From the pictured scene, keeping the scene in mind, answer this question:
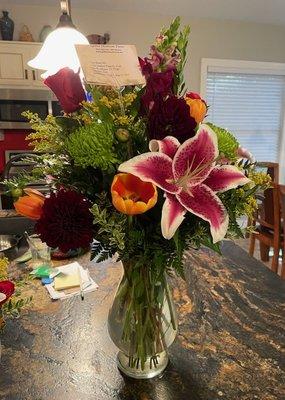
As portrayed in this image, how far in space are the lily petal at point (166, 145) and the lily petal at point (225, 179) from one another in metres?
0.08

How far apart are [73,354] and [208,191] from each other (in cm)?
57

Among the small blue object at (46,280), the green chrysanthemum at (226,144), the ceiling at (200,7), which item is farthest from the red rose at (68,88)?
the ceiling at (200,7)

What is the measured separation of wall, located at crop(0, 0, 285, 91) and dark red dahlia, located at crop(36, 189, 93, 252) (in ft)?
11.2

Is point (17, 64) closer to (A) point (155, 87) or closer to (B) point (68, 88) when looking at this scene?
(B) point (68, 88)

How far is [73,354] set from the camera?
2.75 feet

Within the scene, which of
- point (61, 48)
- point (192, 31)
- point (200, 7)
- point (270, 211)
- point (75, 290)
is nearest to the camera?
point (75, 290)

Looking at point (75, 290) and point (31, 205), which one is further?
point (75, 290)

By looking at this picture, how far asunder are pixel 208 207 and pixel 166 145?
133mm

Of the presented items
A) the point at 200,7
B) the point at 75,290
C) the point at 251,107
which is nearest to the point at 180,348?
the point at 75,290

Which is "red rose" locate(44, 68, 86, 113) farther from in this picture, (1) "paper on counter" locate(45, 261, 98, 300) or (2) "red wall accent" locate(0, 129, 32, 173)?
(2) "red wall accent" locate(0, 129, 32, 173)

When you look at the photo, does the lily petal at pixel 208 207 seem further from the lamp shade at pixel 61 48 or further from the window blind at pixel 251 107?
the window blind at pixel 251 107

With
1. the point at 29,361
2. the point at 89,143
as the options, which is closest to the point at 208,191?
the point at 89,143

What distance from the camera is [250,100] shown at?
425 centimetres

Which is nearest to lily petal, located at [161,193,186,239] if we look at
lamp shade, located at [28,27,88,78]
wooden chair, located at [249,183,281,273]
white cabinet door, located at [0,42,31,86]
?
lamp shade, located at [28,27,88,78]
